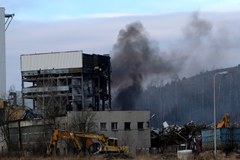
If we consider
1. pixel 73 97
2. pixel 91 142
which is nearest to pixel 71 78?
pixel 73 97

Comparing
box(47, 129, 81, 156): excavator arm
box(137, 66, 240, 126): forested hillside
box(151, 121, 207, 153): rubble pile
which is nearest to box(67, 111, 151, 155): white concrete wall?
box(151, 121, 207, 153): rubble pile

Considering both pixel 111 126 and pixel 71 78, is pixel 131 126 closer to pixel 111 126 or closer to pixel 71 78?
pixel 111 126

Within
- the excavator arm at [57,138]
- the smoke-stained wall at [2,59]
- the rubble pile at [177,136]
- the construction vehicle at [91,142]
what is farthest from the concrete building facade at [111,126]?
the excavator arm at [57,138]

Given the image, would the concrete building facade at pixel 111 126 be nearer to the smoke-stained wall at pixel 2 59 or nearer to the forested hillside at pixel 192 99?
the smoke-stained wall at pixel 2 59

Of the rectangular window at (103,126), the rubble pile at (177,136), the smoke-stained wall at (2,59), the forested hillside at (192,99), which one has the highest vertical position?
the smoke-stained wall at (2,59)

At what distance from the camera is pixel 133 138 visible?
83.6m

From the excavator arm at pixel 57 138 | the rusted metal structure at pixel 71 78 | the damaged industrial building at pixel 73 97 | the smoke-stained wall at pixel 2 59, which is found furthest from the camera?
the rusted metal structure at pixel 71 78

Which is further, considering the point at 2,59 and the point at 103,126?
the point at 2,59

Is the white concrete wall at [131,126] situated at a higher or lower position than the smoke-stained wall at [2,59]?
lower

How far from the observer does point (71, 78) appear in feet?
337

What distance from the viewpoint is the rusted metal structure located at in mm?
101875

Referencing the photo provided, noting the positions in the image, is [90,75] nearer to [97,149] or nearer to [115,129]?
[115,129]

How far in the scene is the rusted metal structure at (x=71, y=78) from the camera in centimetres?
10188

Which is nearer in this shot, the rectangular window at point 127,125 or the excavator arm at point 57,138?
the excavator arm at point 57,138
